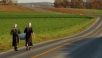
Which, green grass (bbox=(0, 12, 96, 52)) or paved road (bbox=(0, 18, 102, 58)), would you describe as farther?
green grass (bbox=(0, 12, 96, 52))

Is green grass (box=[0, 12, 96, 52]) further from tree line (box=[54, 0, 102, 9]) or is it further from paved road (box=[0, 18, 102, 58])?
tree line (box=[54, 0, 102, 9])

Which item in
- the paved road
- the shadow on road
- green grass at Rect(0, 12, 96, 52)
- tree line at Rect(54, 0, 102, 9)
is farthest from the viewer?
tree line at Rect(54, 0, 102, 9)

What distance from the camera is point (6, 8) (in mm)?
108188

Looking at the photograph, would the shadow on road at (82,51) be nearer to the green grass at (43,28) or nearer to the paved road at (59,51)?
the paved road at (59,51)

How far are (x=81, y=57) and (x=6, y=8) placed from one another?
93.0 metres

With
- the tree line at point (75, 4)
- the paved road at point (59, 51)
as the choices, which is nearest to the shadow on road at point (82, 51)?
the paved road at point (59, 51)

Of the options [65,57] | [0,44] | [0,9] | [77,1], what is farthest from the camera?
[77,1]

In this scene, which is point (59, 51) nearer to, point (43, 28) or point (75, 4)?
point (43, 28)

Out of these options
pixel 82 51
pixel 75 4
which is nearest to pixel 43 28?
pixel 82 51

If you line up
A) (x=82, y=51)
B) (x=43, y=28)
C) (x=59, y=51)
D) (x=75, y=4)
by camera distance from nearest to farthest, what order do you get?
(x=59, y=51), (x=82, y=51), (x=43, y=28), (x=75, y=4)

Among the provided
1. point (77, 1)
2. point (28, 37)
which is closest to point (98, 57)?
point (28, 37)

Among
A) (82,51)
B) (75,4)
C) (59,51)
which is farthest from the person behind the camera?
(75,4)

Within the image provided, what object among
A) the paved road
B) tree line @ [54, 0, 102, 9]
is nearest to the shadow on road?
the paved road

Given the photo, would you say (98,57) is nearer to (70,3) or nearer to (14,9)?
(14,9)
